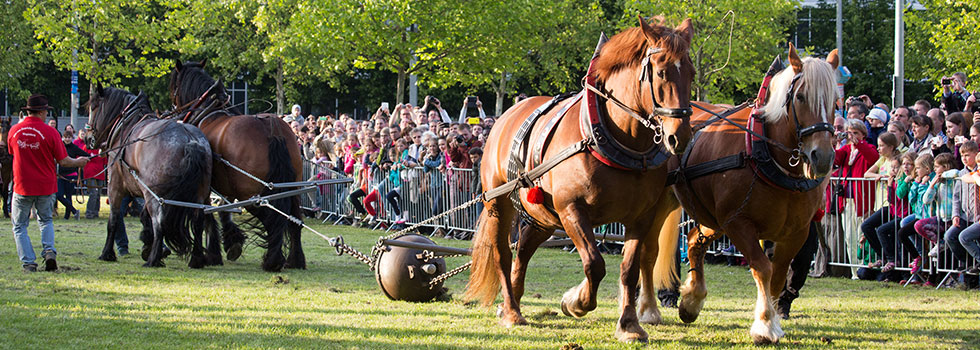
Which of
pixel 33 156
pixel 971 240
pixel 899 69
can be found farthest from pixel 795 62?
pixel 899 69

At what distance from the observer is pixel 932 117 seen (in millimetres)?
11977

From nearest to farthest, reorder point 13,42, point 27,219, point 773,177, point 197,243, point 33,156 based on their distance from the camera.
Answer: point 773,177 < point 33,156 < point 27,219 < point 197,243 < point 13,42

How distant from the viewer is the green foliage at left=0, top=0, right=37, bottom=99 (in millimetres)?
33500

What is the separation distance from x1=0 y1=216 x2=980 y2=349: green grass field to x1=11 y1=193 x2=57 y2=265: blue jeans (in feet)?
0.94

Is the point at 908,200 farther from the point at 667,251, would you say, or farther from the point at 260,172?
the point at 260,172

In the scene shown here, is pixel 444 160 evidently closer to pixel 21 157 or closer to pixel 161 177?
pixel 161 177

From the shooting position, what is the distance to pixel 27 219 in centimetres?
1065

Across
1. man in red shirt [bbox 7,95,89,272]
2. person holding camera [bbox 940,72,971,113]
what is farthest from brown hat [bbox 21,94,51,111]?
person holding camera [bbox 940,72,971,113]

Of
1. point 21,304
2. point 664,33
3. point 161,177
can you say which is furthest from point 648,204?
point 161,177

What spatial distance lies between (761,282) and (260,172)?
21.6 feet

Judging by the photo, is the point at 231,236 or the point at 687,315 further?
the point at 231,236

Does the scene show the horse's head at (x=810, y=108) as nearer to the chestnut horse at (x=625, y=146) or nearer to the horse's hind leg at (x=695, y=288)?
the chestnut horse at (x=625, y=146)

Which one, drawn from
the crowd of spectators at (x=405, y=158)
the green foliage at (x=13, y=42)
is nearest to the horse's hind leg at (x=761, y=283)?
the crowd of spectators at (x=405, y=158)

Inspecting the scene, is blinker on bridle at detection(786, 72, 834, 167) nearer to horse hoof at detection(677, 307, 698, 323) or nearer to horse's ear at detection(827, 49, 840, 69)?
horse's ear at detection(827, 49, 840, 69)
